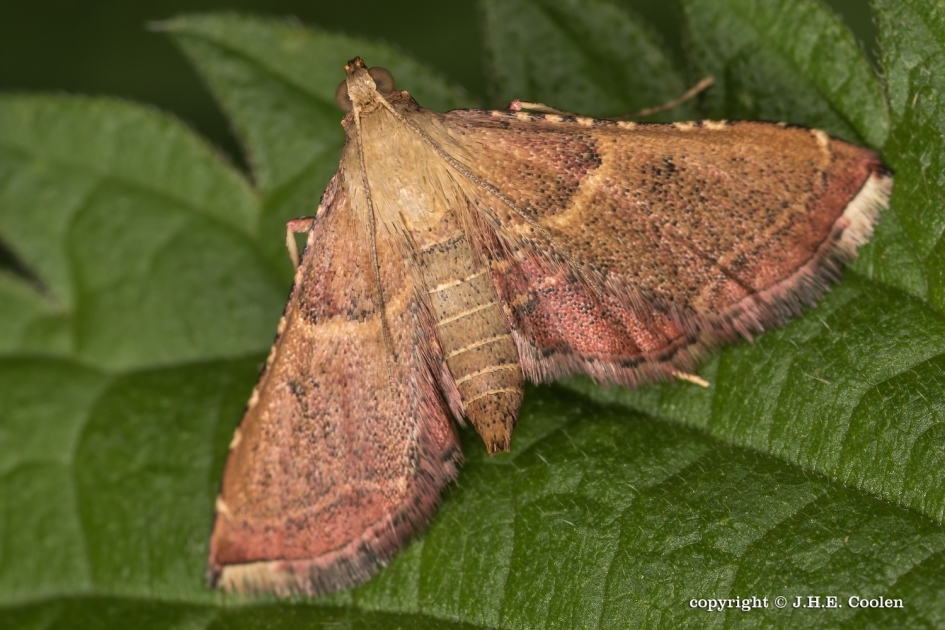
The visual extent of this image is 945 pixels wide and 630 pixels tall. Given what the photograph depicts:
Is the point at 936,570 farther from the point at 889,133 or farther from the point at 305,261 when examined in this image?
the point at 305,261

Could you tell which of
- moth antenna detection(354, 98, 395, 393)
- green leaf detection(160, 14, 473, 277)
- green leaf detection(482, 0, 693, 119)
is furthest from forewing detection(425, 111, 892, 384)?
green leaf detection(160, 14, 473, 277)

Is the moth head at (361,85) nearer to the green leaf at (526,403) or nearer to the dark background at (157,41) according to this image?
the green leaf at (526,403)

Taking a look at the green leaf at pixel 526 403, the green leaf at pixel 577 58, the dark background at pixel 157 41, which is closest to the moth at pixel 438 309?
the green leaf at pixel 526 403

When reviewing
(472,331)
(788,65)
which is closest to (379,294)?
(472,331)

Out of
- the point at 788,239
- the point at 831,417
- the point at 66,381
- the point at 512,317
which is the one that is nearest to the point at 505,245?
the point at 512,317

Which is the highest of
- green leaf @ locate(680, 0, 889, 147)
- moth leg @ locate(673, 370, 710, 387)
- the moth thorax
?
green leaf @ locate(680, 0, 889, 147)

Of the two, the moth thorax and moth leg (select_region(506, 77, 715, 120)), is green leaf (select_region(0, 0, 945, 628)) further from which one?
the moth thorax

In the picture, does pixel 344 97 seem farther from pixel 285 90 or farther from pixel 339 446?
pixel 339 446
